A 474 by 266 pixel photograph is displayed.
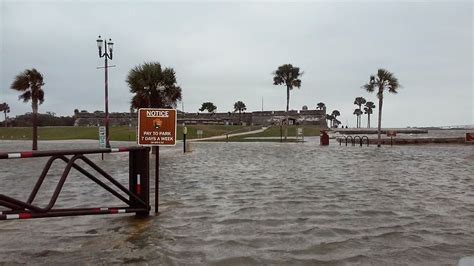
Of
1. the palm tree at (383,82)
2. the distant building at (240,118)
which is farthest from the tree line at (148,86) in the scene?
the distant building at (240,118)

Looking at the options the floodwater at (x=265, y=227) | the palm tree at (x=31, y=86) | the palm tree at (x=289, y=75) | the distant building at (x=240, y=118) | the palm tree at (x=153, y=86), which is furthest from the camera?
the distant building at (x=240, y=118)

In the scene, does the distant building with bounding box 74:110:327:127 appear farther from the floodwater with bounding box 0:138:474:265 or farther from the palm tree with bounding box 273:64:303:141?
the floodwater with bounding box 0:138:474:265

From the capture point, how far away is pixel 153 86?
86.1 feet

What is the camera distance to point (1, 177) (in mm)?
14172

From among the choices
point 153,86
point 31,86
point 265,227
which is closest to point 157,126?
→ point 265,227

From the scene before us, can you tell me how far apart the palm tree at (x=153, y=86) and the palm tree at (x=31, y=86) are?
27.2ft

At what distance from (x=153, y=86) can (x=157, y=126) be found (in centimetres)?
1911

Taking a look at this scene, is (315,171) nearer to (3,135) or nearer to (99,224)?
(99,224)

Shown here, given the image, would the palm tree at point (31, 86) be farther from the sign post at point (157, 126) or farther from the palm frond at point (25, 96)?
the sign post at point (157, 126)

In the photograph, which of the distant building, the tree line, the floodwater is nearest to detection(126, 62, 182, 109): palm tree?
the tree line

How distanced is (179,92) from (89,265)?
22.7 m

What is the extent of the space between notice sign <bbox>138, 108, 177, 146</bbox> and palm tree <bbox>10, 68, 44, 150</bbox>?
25.4 meters

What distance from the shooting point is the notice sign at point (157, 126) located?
7.62 meters

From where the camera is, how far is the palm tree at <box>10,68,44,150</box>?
30000 millimetres
